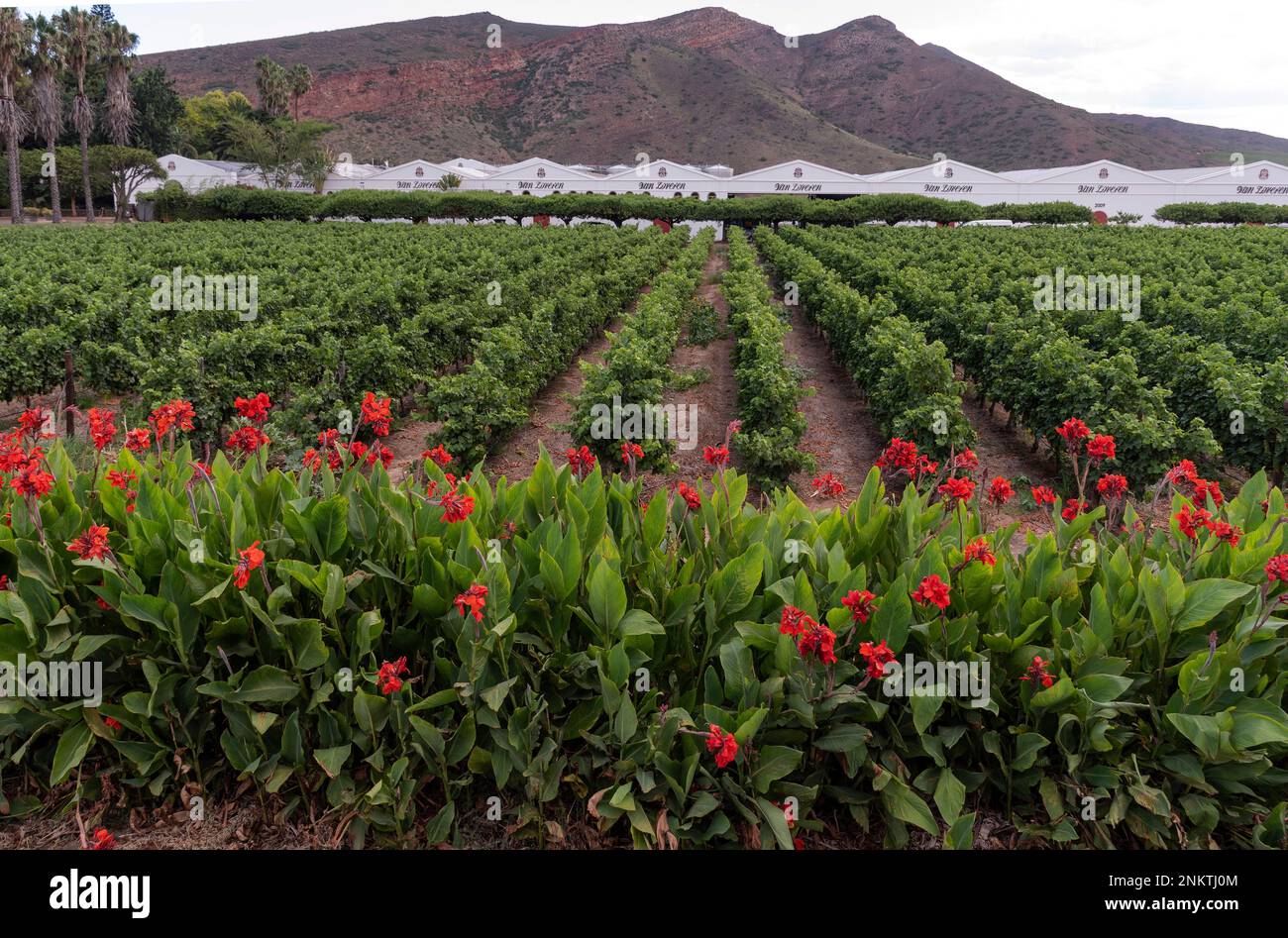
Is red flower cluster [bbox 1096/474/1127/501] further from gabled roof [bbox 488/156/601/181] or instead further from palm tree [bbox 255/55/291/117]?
palm tree [bbox 255/55/291/117]

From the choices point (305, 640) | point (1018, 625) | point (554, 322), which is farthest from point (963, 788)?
point (554, 322)

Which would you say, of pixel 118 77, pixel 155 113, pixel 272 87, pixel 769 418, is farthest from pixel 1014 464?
pixel 272 87

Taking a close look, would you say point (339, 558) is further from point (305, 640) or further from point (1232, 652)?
point (1232, 652)

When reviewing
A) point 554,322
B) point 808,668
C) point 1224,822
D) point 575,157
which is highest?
point 575,157

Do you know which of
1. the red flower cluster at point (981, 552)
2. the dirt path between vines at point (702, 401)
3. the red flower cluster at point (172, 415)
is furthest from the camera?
the dirt path between vines at point (702, 401)

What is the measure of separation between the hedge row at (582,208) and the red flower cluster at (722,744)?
53.9m

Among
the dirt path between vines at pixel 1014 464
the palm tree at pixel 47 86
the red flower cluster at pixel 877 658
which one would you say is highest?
the palm tree at pixel 47 86

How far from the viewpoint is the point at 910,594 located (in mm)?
2887

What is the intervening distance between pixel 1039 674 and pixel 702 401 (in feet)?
32.9

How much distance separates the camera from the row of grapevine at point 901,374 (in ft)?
27.3

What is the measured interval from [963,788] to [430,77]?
166 m

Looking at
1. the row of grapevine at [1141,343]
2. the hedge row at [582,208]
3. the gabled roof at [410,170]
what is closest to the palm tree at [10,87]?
the hedge row at [582,208]

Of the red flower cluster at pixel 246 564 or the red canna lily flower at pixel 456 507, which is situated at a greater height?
the red canna lily flower at pixel 456 507

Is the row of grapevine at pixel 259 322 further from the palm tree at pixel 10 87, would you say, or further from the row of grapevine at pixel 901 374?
the palm tree at pixel 10 87
